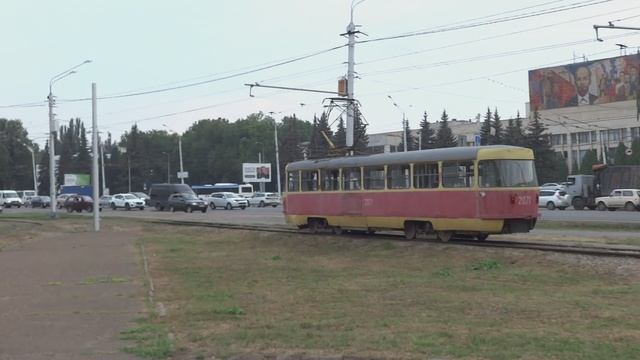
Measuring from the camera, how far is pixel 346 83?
36812 mm

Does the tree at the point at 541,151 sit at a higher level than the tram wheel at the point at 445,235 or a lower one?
higher

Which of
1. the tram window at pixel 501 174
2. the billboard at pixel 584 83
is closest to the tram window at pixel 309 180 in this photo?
the tram window at pixel 501 174

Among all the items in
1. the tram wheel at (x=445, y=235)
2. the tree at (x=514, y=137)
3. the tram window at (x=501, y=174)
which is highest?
the tree at (x=514, y=137)

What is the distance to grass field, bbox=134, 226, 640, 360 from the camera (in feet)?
26.3

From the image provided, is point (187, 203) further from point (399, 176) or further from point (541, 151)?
point (541, 151)

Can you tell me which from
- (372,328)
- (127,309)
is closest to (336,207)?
(127,309)

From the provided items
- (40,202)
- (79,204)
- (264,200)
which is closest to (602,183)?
(264,200)

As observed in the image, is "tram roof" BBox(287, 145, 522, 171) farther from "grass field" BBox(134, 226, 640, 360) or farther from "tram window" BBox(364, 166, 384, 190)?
"grass field" BBox(134, 226, 640, 360)

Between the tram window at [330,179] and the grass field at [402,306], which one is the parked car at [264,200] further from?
the grass field at [402,306]

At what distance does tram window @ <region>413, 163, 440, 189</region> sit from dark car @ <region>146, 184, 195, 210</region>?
45257 millimetres

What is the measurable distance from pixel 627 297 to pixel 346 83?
86.6ft

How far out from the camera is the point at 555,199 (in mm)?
52656

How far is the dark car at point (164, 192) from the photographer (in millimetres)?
66150

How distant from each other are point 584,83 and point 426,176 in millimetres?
86135
